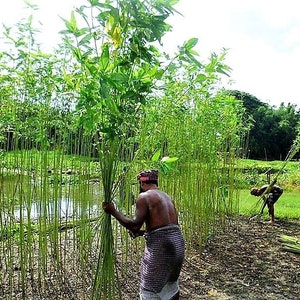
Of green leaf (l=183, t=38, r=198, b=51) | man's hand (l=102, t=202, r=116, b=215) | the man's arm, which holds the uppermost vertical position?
green leaf (l=183, t=38, r=198, b=51)

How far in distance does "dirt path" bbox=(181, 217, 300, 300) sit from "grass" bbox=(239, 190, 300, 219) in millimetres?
1620

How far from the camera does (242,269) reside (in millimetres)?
5191

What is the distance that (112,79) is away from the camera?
2.10m

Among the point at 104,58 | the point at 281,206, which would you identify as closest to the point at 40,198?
the point at 104,58

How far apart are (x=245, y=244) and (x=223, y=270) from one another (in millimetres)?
1263

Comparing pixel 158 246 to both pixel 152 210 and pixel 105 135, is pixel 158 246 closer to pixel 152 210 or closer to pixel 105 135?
pixel 152 210

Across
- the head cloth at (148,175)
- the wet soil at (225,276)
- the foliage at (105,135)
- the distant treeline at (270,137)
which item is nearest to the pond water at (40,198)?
the foliage at (105,135)

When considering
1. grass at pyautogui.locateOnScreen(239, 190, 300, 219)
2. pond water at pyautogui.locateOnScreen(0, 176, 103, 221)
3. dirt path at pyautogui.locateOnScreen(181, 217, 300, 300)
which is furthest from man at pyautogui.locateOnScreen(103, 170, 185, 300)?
grass at pyautogui.locateOnScreen(239, 190, 300, 219)

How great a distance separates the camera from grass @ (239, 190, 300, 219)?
28.4 feet

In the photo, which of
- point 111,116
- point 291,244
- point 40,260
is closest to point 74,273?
point 40,260

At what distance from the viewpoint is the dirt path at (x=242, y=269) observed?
4434mm

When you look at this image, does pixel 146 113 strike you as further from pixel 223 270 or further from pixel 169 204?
pixel 223 270

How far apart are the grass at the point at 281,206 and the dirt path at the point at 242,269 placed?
162 cm

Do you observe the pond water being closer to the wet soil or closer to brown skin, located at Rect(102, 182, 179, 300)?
the wet soil
